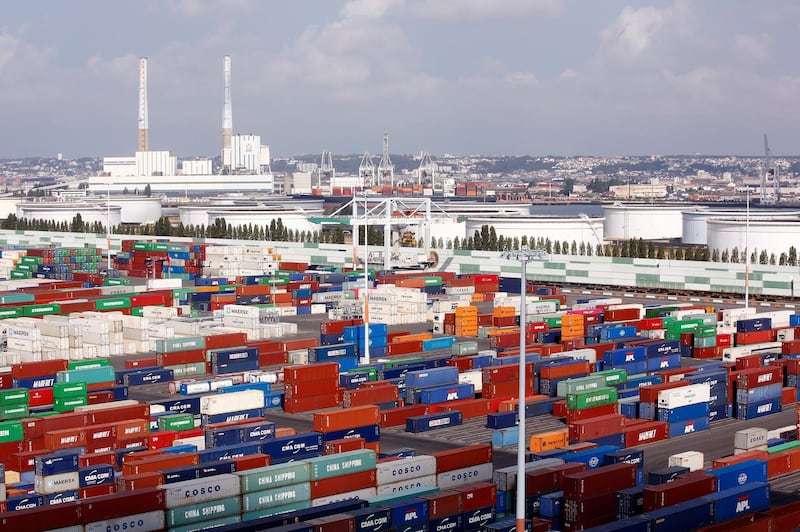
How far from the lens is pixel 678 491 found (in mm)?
26016

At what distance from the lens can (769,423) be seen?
39.0 meters

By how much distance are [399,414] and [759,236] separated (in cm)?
5676

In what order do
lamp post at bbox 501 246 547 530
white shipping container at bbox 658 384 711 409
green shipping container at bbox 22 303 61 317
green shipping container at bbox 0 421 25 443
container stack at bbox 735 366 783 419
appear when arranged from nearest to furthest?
lamp post at bbox 501 246 547 530
green shipping container at bbox 0 421 25 443
white shipping container at bbox 658 384 711 409
container stack at bbox 735 366 783 419
green shipping container at bbox 22 303 61 317

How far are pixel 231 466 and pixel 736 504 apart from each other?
38.7 feet

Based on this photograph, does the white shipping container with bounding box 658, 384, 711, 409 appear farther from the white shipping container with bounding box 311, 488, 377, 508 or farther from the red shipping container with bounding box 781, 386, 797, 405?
the white shipping container with bounding box 311, 488, 377, 508

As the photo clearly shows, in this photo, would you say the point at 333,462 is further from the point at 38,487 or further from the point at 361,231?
the point at 361,231

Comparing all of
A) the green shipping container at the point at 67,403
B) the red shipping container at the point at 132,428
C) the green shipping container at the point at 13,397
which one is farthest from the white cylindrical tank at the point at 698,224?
the red shipping container at the point at 132,428

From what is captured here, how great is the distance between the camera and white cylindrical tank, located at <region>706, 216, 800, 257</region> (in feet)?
284

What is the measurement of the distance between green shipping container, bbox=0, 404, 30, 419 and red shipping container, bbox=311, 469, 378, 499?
1489 cm

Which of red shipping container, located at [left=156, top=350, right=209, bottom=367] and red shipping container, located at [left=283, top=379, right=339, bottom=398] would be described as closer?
red shipping container, located at [left=283, top=379, right=339, bottom=398]

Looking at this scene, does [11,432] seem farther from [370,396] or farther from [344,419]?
[370,396]

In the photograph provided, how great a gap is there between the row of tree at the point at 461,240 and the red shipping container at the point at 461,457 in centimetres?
4803

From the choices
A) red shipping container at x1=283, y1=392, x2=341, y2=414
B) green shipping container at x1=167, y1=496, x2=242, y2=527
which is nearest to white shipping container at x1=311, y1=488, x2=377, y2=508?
green shipping container at x1=167, y1=496, x2=242, y2=527

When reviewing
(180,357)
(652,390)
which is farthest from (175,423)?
(652,390)
